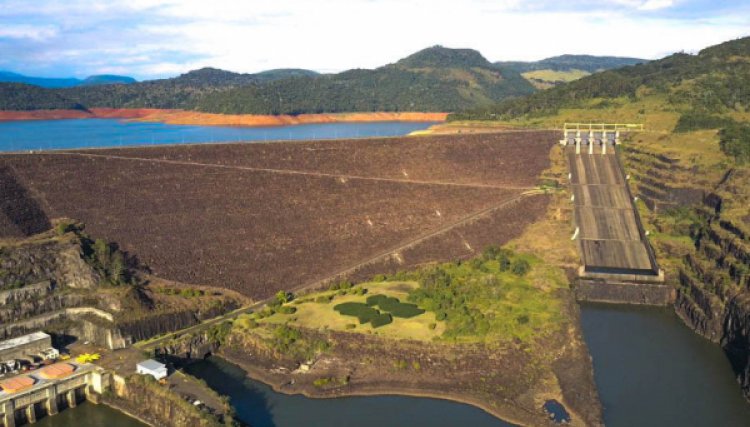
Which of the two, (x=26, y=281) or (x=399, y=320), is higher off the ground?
(x=26, y=281)

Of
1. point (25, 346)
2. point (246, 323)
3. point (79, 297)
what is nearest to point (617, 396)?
point (246, 323)

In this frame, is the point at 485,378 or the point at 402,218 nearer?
the point at 485,378

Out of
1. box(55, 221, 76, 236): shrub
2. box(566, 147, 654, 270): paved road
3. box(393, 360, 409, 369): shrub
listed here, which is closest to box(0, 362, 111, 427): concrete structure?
box(55, 221, 76, 236): shrub

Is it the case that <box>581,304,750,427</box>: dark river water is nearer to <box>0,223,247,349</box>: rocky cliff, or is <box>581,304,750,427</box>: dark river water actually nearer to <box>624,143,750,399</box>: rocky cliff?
<box>624,143,750,399</box>: rocky cliff

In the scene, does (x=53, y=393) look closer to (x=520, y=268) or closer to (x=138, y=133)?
(x=520, y=268)

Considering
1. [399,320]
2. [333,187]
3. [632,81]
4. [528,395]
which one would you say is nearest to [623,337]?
[528,395]

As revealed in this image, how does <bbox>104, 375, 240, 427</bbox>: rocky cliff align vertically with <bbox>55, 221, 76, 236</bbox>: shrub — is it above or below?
below

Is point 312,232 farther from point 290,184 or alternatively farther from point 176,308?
point 176,308

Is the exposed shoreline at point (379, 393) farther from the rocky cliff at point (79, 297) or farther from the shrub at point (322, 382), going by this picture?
the rocky cliff at point (79, 297)
